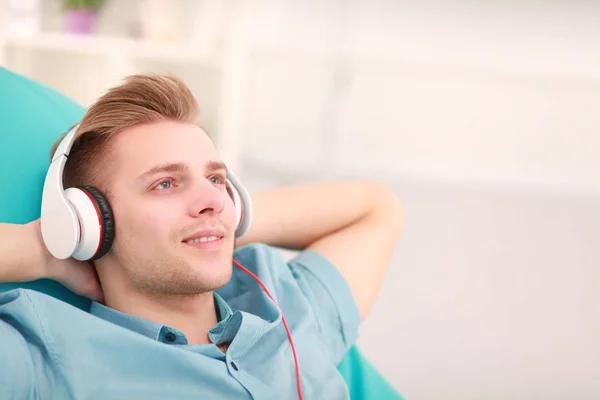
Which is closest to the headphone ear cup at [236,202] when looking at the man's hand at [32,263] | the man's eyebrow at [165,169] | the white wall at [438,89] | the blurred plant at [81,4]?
the man's eyebrow at [165,169]

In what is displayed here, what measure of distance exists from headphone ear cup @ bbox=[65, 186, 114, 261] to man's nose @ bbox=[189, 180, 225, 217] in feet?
0.38

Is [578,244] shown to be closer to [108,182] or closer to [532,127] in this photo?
[532,127]

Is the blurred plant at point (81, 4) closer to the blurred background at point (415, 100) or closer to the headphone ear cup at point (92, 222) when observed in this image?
the blurred background at point (415, 100)

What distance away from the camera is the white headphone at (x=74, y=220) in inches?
35.9

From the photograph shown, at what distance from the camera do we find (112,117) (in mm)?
1033

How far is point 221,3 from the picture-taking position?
3.93 m

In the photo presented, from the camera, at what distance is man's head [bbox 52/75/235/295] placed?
965 millimetres

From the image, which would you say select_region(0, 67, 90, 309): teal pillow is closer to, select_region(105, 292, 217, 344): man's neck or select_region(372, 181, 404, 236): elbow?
select_region(105, 292, 217, 344): man's neck

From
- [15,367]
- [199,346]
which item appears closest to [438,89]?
[199,346]

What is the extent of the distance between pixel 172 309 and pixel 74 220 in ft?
0.66

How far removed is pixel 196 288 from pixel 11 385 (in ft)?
0.88

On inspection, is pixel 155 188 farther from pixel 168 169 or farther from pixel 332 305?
pixel 332 305

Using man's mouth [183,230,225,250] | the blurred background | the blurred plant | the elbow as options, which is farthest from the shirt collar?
the blurred plant

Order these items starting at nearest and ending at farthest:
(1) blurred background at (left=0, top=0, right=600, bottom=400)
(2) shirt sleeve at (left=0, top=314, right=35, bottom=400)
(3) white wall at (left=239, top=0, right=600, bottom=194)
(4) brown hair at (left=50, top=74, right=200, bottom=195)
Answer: (2) shirt sleeve at (left=0, top=314, right=35, bottom=400), (4) brown hair at (left=50, top=74, right=200, bottom=195), (1) blurred background at (left=0, top=0, right=600, bottom=400), (3) white wall at (left=239, top=0, right=600, bottom=194)
